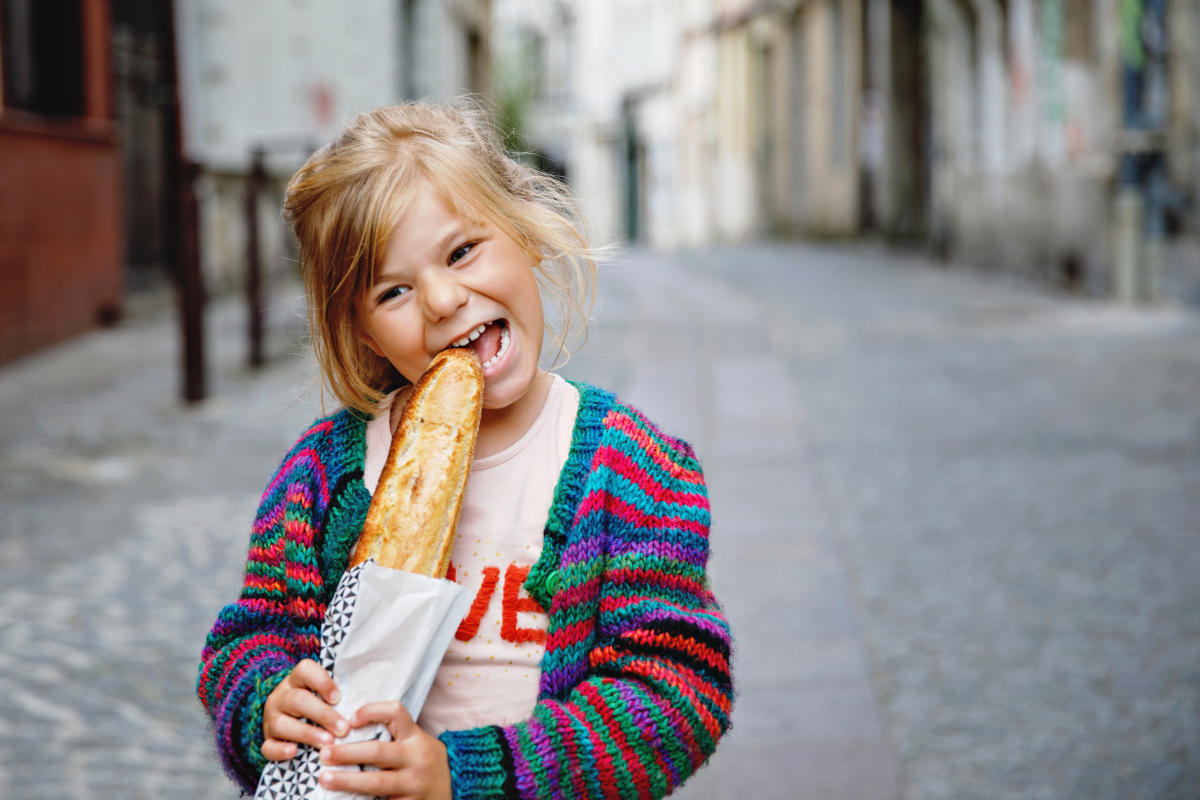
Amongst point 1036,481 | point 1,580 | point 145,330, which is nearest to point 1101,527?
point 1036,481

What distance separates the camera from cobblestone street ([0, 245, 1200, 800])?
9.72ft

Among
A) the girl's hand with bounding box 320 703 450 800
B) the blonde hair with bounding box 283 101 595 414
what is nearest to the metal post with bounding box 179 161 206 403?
the blonde hair with bounding box 283 101 595 414

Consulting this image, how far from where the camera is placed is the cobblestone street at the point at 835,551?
117 inches

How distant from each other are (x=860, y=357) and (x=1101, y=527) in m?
3.55

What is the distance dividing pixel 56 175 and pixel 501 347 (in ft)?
25.7

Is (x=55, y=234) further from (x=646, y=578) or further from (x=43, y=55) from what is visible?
(x=646, y=578)

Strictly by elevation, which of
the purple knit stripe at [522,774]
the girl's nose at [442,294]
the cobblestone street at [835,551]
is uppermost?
the girl's nose at [442,294]

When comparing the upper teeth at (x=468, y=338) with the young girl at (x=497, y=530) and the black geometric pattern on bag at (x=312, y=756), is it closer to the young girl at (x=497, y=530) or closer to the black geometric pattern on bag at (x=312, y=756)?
the young girl at (x=497, y=530)

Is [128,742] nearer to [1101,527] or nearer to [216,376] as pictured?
[1101,527]

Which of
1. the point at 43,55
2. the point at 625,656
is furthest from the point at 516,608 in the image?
the point at 43,55

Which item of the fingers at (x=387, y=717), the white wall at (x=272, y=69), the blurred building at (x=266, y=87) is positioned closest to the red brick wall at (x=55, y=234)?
the blurred building at (x=266, y=87)

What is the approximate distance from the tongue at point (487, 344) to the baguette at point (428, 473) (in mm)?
47

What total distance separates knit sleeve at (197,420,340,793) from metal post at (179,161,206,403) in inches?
218

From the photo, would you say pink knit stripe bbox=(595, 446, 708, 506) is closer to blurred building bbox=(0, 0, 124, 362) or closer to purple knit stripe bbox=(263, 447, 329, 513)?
purple knit stripe bbox=(263, 447, 329, 513)
